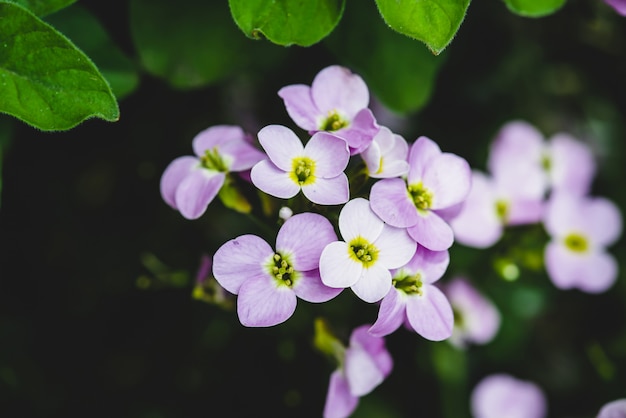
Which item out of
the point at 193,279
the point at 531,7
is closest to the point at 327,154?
the point at 531,7

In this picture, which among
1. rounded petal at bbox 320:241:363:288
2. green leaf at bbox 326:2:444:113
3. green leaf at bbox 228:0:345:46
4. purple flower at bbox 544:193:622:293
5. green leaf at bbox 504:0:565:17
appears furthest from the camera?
purple flower at bbox 544:193:622:293

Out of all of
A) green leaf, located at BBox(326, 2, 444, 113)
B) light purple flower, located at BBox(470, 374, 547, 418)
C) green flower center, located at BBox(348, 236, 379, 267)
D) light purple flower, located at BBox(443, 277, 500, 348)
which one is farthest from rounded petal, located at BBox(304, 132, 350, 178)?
light purple flower, located at BBox(470, 374, 547, 418)

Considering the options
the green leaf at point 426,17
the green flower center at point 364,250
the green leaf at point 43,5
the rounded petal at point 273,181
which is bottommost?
the green flower center at point 364,250

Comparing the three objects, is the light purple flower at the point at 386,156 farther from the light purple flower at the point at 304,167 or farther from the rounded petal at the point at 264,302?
the rounded petal at the point at 264,302

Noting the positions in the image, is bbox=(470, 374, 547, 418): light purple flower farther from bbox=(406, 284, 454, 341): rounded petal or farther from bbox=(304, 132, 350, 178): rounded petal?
bbox=(304, 132, 350, 178): rounded petal

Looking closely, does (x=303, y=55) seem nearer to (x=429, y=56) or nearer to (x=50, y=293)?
(x=429, y=56)

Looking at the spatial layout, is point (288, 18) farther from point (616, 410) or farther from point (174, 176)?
point (616, 410)

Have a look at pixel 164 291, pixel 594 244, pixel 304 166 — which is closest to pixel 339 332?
pixel 304 166

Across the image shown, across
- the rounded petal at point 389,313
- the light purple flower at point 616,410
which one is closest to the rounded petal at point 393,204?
the rounded petal at point 389,313
